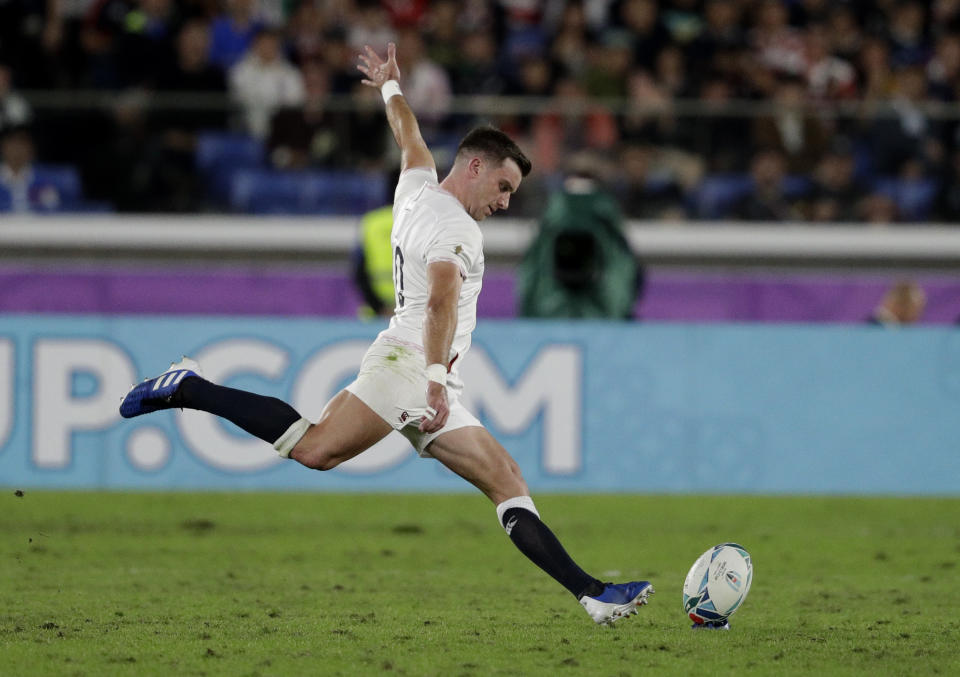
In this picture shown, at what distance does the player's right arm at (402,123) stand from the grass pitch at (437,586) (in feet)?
6.34

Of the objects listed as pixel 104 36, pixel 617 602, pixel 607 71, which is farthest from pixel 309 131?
pixel 617 602

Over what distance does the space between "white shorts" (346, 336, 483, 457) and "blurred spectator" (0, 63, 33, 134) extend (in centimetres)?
807

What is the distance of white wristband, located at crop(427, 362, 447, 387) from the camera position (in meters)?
5.25

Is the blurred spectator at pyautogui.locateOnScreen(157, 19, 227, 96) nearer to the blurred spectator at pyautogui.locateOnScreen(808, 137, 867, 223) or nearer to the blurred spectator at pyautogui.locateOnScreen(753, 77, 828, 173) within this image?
the blurred spectator at pyautogui.locateOnScreen(753, 77, 828, 173)

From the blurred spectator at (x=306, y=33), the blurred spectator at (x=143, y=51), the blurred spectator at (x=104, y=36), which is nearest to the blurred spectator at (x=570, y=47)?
the blurred spectator at (x=306, y=33)

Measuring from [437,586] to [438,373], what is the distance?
76.1 inches

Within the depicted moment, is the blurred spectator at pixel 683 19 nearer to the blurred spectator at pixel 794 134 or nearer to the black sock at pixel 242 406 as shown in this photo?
the blurred spectator at pixel 794 134

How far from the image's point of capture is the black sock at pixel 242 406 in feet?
18.6

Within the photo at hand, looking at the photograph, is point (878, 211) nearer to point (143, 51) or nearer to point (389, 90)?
point (143, 51)

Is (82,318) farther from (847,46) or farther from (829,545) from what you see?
(847,46)

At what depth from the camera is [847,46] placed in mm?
14344

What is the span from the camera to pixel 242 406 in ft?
18.8

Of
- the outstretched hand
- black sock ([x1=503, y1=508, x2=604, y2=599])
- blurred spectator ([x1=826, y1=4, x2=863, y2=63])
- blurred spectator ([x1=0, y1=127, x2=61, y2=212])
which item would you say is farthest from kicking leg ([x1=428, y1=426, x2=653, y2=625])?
blurred spectator ([x1=826, y1=4, x2=863, y2=63])

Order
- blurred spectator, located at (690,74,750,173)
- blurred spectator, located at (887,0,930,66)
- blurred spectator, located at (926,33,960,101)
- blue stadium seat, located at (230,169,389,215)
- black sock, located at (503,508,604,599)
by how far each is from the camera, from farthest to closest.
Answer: blurred spectator, located at (887,0,930,66) → blurred spectator, located at (926,33,960,101) → blurred spectator, located at (690,74,750,173) → blue stadium seat, located at (230,169,389,215) → black sock, located at (503,508,604,599)
